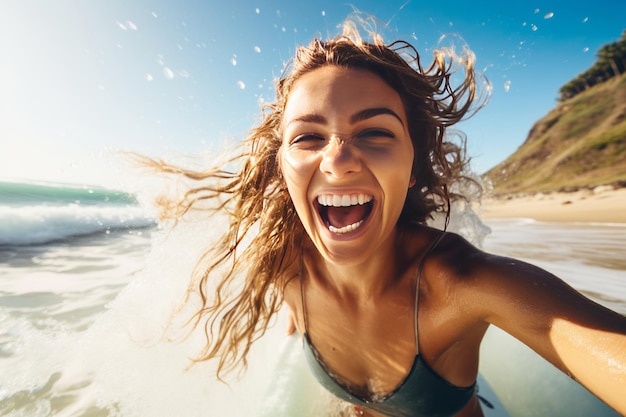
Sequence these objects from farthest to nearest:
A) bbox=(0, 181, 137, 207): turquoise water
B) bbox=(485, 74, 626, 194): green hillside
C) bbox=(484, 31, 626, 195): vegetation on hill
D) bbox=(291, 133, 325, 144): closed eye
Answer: bbox=(484, 31, 626, 195): vegetation on hill → bbox=(485, 74, 626, 194): green hillside → bbox=(0, 181, 137, 207): turquoise water → bbox=(291, 133, 325, 144): closed eye

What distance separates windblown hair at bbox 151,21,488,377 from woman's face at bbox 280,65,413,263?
0.65 feet

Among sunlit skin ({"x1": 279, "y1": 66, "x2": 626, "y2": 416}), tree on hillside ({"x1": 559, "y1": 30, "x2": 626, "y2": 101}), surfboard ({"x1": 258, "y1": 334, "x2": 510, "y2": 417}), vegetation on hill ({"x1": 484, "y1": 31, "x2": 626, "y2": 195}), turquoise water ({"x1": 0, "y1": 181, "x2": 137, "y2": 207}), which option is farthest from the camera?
tree on hillside ({"x1": 559, "y1": 30, "x2": 626, "y2": 101})

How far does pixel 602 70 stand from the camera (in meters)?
50.2

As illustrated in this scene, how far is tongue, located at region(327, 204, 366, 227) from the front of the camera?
6.29ft

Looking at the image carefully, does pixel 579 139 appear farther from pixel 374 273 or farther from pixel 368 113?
pixel 368 113

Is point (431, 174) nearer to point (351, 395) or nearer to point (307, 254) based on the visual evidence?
point (307, 254)

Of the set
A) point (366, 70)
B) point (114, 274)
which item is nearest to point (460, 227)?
point (366, 70)

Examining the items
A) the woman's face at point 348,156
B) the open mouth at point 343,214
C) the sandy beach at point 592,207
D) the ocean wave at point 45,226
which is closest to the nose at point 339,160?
the woman's face at point 348,156

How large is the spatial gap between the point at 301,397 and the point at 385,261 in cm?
133

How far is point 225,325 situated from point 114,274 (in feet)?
16.0

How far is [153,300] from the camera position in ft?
10.7

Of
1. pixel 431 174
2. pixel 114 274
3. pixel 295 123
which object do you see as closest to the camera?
pixel 295 123

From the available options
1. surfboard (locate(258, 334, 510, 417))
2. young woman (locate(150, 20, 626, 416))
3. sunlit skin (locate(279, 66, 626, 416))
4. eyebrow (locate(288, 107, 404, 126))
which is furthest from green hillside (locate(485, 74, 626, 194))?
eyebrow (locate(288, 107, 404, 126))

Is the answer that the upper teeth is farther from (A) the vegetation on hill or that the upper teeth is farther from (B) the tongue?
(A) the vegetation on hill
